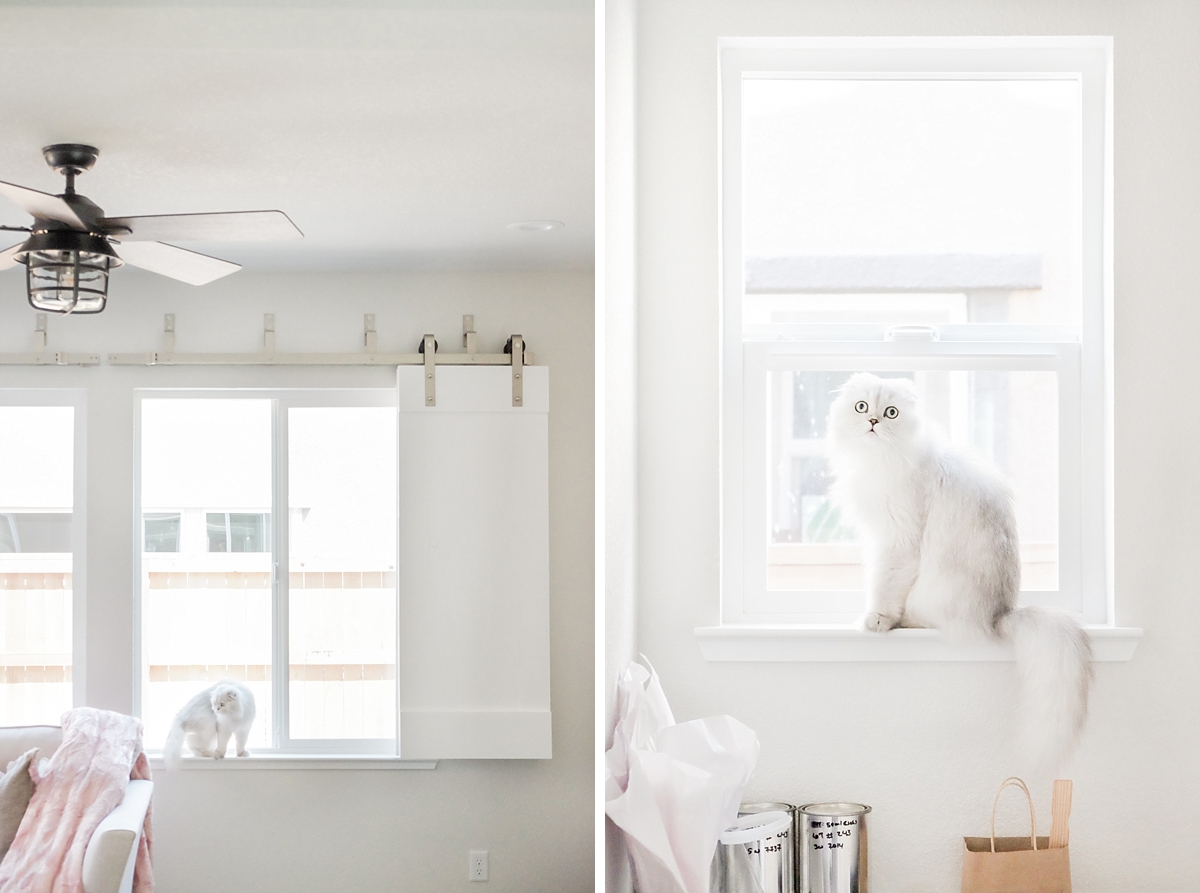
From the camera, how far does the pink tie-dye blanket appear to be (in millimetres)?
325

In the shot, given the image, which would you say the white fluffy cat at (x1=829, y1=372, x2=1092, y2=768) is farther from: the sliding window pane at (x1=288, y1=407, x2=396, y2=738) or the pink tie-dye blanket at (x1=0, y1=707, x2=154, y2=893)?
the pink tie-dye blanket at (x1=0, y1=707, x2=154, y2=893)

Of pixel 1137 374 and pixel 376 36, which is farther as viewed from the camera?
pixel 1137 374

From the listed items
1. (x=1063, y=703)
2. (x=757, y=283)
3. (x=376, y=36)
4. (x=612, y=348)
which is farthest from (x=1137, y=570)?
(x=376, y=36)

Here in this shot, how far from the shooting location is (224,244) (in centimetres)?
43

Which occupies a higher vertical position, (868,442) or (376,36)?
(376,36)

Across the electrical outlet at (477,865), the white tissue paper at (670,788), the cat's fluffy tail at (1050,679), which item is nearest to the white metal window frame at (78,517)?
the electrical outlet at (477,865)

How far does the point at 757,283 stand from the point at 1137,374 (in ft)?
2.65

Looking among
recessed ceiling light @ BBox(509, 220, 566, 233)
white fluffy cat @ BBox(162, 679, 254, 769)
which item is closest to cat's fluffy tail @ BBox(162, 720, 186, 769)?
white fluffy cat @ BBox(162, 679, 254, 769)

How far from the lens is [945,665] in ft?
5.57

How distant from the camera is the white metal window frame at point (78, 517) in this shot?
373mm

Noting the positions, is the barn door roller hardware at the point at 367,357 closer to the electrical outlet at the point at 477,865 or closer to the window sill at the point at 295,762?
the window sill at the point at 295,762

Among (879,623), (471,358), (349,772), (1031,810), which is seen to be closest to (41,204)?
(471,358)

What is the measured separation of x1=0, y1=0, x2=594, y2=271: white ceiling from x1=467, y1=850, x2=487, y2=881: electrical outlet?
0.38 metres

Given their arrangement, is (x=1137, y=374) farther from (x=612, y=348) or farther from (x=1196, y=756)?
(x=612, y=348)
